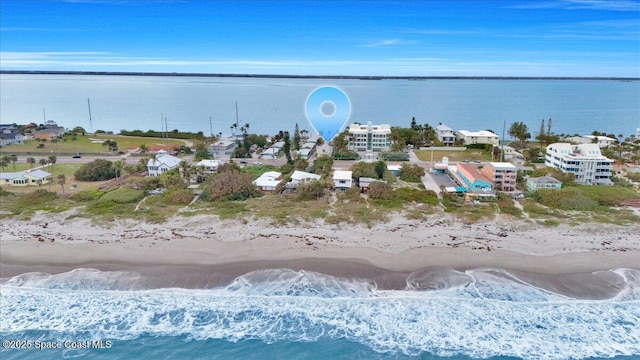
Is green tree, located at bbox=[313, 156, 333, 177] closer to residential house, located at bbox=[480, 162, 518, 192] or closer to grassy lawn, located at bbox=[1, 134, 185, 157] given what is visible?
residential house, located at bbox=[480, 162, 518, 192]

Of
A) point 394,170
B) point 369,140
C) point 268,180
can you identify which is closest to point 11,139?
point 268,180

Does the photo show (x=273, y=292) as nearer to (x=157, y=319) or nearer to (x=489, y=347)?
(x=157, y=319)

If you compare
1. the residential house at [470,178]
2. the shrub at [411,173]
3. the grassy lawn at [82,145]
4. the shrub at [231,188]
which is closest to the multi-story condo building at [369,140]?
the residential house at [470,178]

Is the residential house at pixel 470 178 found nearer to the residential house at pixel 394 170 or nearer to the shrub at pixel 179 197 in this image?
the residential house at pixel 394 170

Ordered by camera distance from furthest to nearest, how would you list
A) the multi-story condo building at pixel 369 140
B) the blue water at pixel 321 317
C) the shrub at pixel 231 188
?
the multi-story condo building at pixel 369 140, the shrub at pixel 231 188, the blue water at pixel 321 317

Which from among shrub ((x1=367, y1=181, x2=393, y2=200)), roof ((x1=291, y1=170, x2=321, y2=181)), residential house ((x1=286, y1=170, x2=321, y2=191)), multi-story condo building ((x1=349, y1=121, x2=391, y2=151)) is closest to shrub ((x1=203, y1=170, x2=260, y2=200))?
residential house ((x1=286, y1=170, x2=321, y2=191))

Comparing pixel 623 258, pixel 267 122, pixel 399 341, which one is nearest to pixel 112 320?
pixel 399 341
